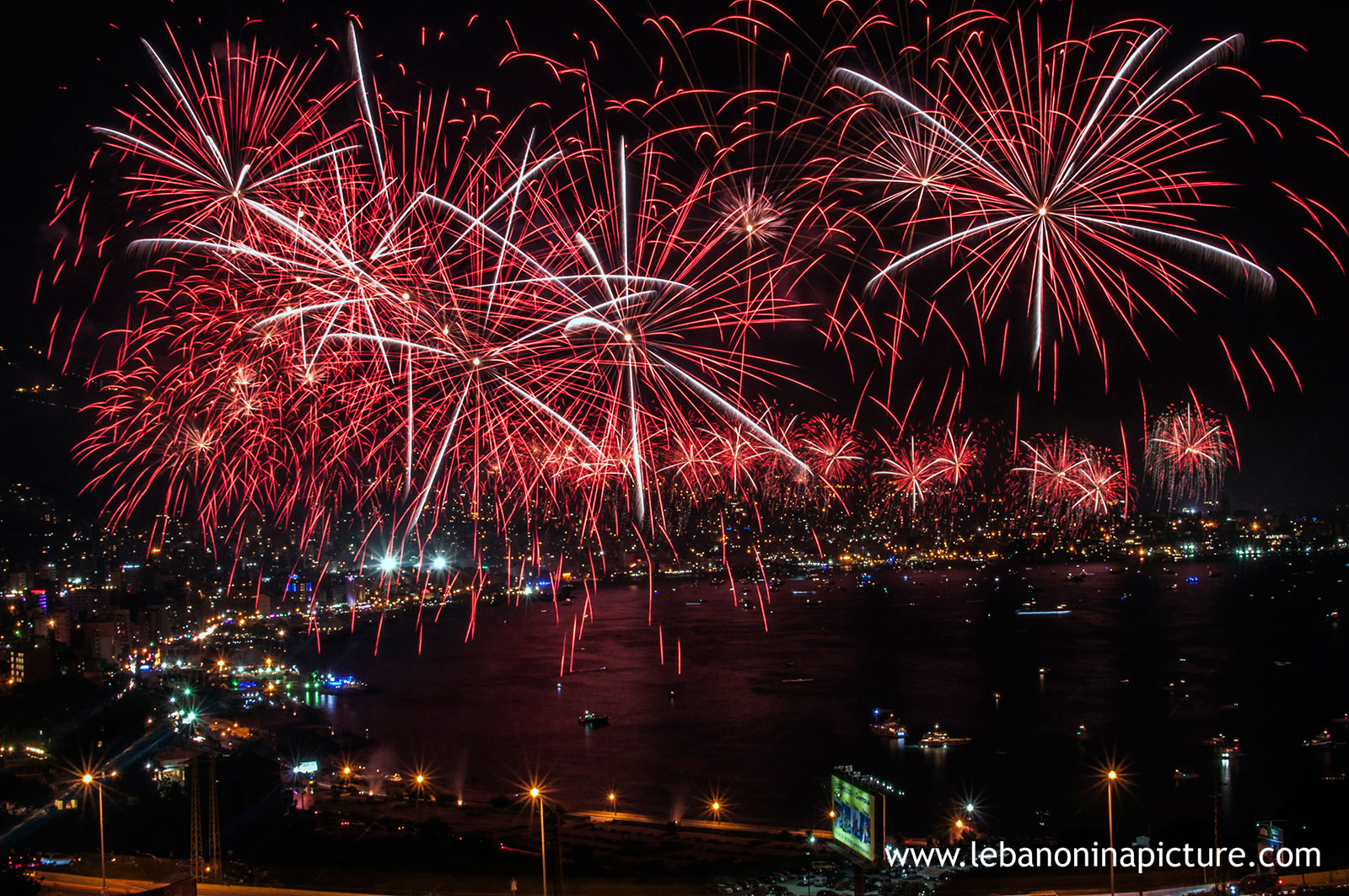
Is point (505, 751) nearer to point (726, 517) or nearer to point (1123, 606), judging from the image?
point (1123, 606)

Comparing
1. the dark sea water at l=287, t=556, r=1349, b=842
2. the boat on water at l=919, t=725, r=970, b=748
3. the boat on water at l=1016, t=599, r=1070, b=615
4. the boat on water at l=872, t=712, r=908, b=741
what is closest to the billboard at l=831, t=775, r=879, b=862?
the dark sea water at l=287, t=556, r=1349, b=842

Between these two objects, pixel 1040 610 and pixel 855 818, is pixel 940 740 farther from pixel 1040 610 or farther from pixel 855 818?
pixel 1040 610

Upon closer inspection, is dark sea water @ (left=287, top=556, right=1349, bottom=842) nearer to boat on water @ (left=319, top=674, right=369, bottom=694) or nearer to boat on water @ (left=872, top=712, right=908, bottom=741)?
boat on water @ (left=872, top=712, right=908, bottom=741)

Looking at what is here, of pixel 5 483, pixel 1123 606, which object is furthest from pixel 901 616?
pixel 5 483

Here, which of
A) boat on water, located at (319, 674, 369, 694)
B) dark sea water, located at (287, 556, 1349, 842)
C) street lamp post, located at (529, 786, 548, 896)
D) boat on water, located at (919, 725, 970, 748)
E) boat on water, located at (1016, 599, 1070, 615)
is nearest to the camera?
street lamp post, located at (529, 786, 548, 896)

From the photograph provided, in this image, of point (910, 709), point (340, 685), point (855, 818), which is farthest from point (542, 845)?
point (340, 685)

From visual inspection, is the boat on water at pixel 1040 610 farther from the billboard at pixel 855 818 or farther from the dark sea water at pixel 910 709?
the billboard at pixel 855 818

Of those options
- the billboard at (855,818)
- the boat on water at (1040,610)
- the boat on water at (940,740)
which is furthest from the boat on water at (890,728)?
the boat on water at (1040,610)
